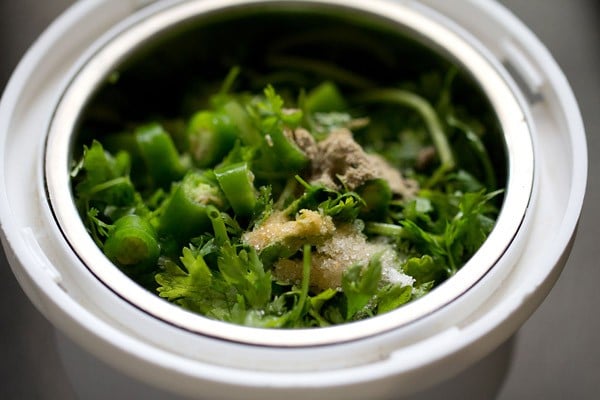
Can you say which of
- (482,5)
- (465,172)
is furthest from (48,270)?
(482,5)

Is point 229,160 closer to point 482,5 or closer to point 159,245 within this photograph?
point 159,245

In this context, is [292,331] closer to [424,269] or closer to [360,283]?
[360,283]

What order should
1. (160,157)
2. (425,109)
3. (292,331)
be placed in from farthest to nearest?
(425,109) < (160,157) < (292,331)

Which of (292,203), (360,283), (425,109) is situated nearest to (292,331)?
(360,283)

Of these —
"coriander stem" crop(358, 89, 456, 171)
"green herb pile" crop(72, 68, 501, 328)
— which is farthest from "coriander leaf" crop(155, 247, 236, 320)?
"coriander stem" crop(358, 89, 456, 171)

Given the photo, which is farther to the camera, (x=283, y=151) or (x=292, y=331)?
(x=283, y=151)

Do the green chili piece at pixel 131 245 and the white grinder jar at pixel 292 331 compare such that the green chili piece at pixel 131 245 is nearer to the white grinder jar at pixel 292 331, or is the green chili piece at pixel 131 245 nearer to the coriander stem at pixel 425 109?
the white grinder jar at pixel 292 331
